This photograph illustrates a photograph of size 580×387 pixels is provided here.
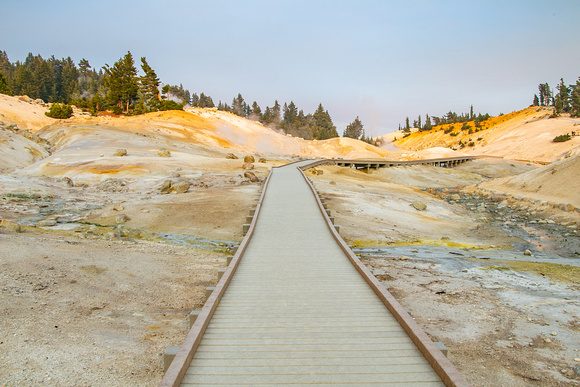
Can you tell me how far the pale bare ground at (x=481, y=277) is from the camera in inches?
242

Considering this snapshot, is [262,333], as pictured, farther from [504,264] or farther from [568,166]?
[568,166]

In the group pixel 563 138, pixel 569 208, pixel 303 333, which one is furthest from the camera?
pixel 563 138

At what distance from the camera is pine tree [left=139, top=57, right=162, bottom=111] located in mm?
69875

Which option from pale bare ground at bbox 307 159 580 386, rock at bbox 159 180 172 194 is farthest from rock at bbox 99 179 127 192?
pale bare ground at bbox 307 159 580 386

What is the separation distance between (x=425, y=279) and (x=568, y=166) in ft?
76.9

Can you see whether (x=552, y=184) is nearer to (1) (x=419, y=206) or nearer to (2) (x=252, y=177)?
(1) (x=419, y=206)

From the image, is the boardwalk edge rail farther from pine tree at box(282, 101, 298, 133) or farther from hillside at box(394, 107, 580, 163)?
pine tree at box(282, 101, 298, 133)

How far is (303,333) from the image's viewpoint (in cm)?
572

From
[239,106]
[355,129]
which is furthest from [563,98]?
[239,106]

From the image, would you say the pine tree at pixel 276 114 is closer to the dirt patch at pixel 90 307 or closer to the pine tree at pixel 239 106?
the pine tree at pixel 239 106

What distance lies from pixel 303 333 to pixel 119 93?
72871 millimetres

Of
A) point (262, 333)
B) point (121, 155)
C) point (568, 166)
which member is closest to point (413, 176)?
point (568, 166)

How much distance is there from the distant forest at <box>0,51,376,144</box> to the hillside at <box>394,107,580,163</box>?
2363 cm

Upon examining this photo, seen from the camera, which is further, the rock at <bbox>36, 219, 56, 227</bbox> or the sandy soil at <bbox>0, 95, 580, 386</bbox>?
the rock at <bbox>36, 219, 56, 227</bbox>
